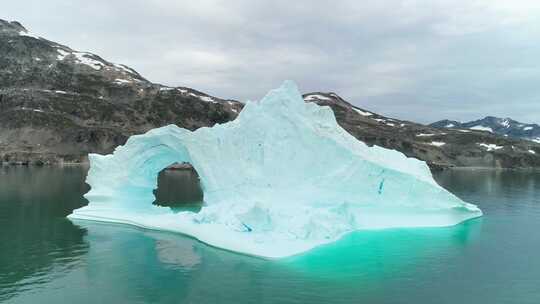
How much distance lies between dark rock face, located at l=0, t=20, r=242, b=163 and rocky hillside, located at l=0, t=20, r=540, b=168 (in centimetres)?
23

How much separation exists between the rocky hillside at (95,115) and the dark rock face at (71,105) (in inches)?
9.2

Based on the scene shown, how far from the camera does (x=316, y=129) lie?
3366cm

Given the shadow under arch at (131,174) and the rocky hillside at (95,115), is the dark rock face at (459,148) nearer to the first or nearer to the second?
the rocky hillside at (95,115)

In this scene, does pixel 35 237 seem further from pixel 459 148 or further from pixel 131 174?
pixel 459 148

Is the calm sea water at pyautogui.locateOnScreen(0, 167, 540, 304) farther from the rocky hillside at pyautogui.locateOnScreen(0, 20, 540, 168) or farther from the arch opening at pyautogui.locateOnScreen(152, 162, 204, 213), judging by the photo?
the rocky hillside at pyautogui.locateOnScreen(0, 20, 540, 168)

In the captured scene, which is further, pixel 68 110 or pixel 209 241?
pixel 68 110

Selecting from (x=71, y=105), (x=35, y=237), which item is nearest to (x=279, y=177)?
(x=35, y=237)

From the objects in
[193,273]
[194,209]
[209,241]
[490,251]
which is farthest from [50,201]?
[490,251]

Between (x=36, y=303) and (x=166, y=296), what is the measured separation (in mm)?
4544

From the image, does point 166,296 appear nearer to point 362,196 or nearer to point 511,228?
point 362,196

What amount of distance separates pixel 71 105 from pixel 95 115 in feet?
25.3

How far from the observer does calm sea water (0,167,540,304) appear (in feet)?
61.0

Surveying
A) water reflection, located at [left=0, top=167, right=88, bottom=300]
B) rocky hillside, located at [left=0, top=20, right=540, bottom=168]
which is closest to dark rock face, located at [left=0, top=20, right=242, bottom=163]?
rocky hillside, located at [left=0, top=20, right=540, bottom=168]

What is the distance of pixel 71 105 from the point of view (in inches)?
5207
